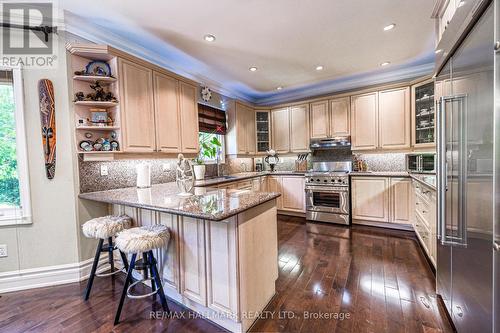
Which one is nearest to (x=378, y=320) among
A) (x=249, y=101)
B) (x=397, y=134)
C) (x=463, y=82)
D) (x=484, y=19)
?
(x=463, y=82)

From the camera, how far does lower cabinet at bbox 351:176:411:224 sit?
3.45m

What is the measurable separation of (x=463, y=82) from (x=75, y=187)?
337 cm

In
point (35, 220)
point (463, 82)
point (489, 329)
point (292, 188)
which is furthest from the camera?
point (292, 188)

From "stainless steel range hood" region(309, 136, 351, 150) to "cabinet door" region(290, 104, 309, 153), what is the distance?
0.18 meters

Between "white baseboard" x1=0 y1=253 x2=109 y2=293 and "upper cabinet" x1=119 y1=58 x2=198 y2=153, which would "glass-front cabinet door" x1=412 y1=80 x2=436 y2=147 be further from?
"white baseboard" x1=0 y1=253 x2=109 y2=293

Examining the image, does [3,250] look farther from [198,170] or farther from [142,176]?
[198,170]

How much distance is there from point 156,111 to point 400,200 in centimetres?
399

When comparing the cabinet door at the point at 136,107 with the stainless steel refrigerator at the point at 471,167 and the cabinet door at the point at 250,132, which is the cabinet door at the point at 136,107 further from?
the stainless steel refrigerator at the point at 471,167

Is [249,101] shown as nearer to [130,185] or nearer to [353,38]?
[353,38]

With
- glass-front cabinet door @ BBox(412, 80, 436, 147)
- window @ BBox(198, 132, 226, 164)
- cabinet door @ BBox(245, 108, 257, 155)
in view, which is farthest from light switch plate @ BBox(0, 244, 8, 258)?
glass-front cabinet door @ BBox(412, 80, 436, 147)

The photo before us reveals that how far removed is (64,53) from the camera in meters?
2.21

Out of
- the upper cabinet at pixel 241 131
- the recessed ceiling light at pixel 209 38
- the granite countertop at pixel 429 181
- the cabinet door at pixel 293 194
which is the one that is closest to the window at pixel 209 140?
the upper cabinet at pixel 241 131

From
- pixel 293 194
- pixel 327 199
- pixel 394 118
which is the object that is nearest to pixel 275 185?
pixel 293 194

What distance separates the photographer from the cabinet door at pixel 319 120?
440 centimetres
